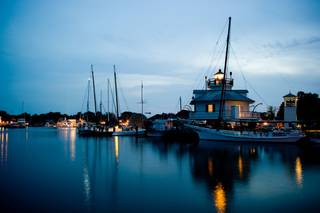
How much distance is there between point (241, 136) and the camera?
1796 inches

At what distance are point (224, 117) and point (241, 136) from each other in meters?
4.42

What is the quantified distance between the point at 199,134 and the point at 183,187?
31.1 meters

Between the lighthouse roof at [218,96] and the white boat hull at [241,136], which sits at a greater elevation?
the lighthouse roof at [218,96]

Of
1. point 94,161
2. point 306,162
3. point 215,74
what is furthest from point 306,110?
point 94,161

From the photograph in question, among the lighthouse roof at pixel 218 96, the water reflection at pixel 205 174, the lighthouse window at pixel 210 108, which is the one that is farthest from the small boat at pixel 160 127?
the water reflection at pixel 205 174

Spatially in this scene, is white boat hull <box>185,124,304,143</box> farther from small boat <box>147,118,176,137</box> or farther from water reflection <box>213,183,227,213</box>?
water reflection <box>213,183,227,213</box>

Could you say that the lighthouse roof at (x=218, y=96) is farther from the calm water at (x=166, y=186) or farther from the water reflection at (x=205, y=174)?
the calm water at (x=166, y=186)

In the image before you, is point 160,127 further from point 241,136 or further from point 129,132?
point 241,136

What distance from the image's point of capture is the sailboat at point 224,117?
4453cm

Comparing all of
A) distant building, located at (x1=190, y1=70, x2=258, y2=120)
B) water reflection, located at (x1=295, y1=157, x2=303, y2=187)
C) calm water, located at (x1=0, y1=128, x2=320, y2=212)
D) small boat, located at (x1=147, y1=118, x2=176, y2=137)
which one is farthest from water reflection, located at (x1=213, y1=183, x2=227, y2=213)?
small boat, located at (x1=147, y1=118, x2=176, y2=137)

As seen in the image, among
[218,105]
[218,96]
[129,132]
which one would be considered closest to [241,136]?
[218,105]

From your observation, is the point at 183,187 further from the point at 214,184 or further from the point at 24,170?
the point at 24,170

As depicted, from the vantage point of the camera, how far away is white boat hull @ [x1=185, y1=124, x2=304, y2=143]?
44.2m

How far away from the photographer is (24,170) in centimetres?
2458
